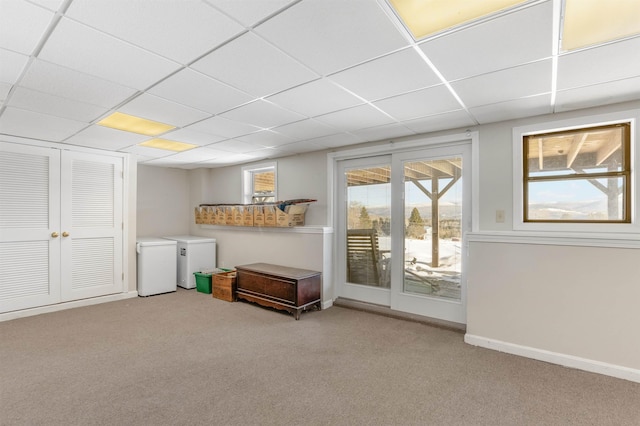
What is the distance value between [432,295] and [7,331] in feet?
15.9

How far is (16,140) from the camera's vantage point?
378cm

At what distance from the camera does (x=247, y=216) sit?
16.9 feet

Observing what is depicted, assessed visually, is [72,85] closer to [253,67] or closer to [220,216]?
[253,67]

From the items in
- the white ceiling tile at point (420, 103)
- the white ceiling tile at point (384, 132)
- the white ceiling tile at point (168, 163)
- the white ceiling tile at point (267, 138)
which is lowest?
the white ceiling tile at point (168, 163)

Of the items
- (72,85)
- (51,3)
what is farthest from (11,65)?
(51,3)

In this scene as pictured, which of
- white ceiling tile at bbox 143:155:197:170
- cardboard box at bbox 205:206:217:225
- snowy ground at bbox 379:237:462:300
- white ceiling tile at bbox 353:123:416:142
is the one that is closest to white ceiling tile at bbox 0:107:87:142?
white ceiling tile at bbox 143:155:197:170

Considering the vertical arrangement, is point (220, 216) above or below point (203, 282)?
above

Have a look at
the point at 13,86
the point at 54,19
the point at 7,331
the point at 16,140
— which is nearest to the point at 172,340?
the point at 7,331

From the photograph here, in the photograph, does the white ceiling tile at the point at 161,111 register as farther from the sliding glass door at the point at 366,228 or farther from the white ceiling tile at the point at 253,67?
the sliding glass door at the point at 366,228

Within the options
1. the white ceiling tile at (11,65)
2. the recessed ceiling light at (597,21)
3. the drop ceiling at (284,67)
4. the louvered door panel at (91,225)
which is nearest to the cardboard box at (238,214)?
the louvered door panel at (91,225)

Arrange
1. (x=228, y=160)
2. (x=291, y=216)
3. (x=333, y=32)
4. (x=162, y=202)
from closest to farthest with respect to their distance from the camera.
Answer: (x=333, y=32)
(x=291, y=216)
(x=228, y=160)
(x=162, y=202)

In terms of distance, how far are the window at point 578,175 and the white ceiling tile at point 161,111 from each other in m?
3.36

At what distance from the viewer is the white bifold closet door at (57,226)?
378 centimetres

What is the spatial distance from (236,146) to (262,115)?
1.44 m
